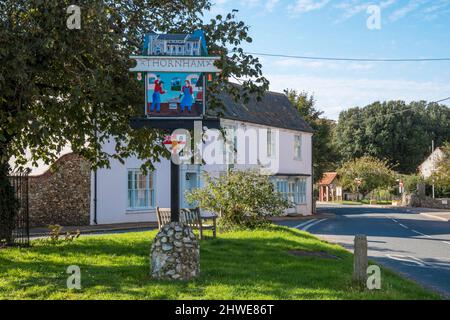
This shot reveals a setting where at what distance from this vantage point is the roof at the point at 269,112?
33.4 m

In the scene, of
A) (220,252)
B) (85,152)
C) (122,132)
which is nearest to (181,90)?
(122,132)

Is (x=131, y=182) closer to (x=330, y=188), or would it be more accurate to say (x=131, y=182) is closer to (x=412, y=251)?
(x=412, y=251)

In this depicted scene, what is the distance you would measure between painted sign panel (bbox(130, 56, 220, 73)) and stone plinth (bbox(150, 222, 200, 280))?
112 inches

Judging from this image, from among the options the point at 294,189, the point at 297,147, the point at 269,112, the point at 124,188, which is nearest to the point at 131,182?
the point at 124,188

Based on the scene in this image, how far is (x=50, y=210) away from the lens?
24.8 metres

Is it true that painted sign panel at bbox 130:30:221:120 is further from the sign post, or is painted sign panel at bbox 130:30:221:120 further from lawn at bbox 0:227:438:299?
lawn at bbox 0:227:438:299

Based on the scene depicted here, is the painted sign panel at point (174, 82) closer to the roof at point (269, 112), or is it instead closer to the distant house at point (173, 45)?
the distant house at point (173, 45)

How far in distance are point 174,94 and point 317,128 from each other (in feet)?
117

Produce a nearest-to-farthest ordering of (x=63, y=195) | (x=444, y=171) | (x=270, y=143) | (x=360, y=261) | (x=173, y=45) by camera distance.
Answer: (x=360, y=261) < (x=173, y=45) < (x=63, y=195) < (x=270, y=143) < (x=444, y=171)

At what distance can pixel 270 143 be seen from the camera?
118 feet

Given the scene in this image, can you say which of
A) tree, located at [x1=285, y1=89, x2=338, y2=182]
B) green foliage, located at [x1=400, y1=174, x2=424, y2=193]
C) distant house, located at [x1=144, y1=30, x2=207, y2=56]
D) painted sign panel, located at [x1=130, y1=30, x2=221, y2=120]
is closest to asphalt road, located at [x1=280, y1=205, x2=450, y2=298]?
painted sign panel, located at [x1=130, y1=30, x2=221, y2=120]

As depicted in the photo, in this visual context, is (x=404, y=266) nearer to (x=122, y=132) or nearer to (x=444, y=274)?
(x=444, y=274)

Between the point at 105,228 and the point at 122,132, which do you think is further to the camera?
the point at 105,228
